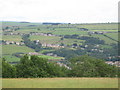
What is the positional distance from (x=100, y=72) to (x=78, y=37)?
9028 cm

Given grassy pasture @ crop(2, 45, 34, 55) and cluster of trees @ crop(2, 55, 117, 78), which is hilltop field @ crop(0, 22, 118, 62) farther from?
cluster of trees @ crop(2, 55, 117, 78)

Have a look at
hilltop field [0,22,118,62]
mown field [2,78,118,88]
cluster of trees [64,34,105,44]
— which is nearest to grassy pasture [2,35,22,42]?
hilltop field [0,22,118,62]

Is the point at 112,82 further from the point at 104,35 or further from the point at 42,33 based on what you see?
the point at 42,33

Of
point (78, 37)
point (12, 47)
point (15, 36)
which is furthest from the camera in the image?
point (15, 36)

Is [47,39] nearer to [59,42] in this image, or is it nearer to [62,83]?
[59,42]

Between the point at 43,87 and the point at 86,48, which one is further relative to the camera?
the point at 86,48

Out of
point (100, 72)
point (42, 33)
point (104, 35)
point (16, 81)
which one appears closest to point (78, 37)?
point (104, 35)

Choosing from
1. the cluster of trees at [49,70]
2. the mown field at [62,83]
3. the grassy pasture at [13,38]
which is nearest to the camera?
the mown field at [62,83]

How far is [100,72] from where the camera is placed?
82.8 ft

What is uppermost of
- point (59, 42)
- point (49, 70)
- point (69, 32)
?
point (49, 70)

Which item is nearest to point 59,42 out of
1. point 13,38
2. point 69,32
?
point 69,32

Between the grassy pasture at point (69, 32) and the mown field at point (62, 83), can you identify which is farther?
the grassy pasture at point (69, 32)

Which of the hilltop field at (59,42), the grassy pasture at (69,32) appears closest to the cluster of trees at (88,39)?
the hilltop field at (59,42)

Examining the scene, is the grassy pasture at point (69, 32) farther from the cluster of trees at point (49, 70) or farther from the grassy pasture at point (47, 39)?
the cluster of trees at point (49, 70)
